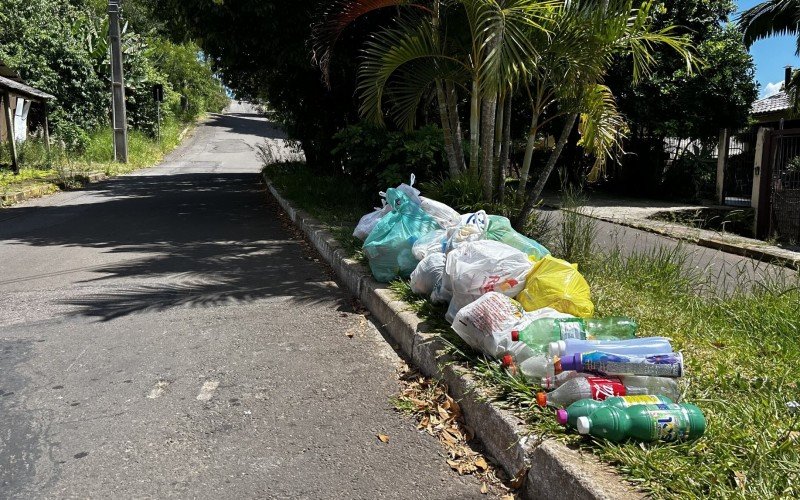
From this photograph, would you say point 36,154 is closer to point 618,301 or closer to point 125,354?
point 125,354

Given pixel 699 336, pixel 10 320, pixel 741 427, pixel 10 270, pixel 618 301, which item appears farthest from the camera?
pixel 10 270

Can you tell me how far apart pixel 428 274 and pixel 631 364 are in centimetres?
210

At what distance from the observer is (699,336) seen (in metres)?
4.15

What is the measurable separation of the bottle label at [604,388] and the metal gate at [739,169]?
1732 centimetres

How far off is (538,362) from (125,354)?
9.45 ft

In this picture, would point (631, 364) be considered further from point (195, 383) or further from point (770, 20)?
point (770, 20)

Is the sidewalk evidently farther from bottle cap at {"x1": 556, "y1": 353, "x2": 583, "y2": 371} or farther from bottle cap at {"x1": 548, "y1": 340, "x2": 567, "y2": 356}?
bottle cap at {"x1": 556, "y1": 353, "x2": 583, "y2": 371}

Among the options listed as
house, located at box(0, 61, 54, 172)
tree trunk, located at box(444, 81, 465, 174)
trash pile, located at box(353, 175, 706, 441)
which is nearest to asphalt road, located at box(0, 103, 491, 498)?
trash pile, located at box(353, 175, 706, 441)

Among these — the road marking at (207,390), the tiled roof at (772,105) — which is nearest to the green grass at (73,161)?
the road marking at (207,390)

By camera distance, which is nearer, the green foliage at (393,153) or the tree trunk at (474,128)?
the tree trunk at (474,128)

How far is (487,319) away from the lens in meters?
3.63

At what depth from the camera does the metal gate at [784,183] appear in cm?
1241

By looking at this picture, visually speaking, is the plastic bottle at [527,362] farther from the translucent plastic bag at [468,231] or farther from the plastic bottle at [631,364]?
the translucent plastic bag at [468,231]

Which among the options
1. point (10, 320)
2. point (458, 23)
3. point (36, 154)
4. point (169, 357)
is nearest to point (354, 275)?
point (169, 357)
